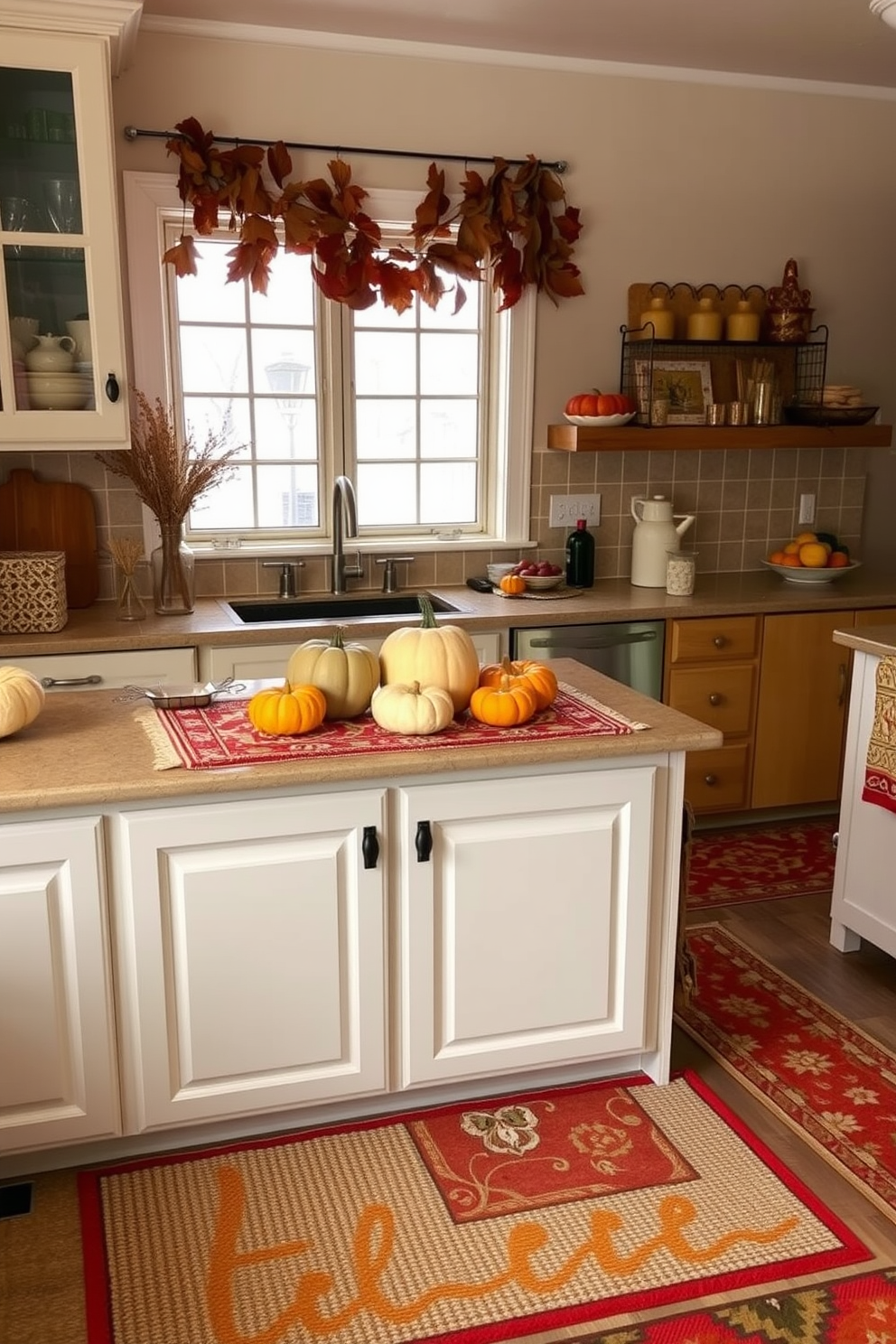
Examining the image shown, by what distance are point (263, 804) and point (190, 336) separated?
2.32 m

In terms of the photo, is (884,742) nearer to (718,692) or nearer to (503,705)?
(718,692)

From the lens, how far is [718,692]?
4.07 meters

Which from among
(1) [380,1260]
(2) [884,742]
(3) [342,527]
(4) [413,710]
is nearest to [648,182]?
(3) [342,527]

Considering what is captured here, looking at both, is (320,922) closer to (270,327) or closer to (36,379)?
(36,379)

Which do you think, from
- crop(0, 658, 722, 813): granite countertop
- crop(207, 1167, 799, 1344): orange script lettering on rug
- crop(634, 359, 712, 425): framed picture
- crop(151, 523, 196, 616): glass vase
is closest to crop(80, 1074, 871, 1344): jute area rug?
crop(207, 1167, 799, 1344): orange script lettering on rug

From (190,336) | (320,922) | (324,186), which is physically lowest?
(320,922)

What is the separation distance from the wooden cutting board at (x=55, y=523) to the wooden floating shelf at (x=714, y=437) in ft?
5.45

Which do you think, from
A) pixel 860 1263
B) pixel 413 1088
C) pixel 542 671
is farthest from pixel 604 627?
pixel 860 1263

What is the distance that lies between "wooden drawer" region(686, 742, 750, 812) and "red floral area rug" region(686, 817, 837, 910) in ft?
0.43

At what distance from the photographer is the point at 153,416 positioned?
12.4 feet

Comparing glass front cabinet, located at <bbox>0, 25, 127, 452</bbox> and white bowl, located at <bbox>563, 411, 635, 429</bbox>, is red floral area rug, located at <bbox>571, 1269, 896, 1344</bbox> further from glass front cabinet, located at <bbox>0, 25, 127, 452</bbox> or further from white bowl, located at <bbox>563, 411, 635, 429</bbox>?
white bowl, located at <bbox>563, 411, 635, 429</bbox>

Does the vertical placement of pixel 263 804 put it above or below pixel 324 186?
below

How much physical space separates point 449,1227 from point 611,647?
2.15m

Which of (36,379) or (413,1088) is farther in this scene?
(36,379)
